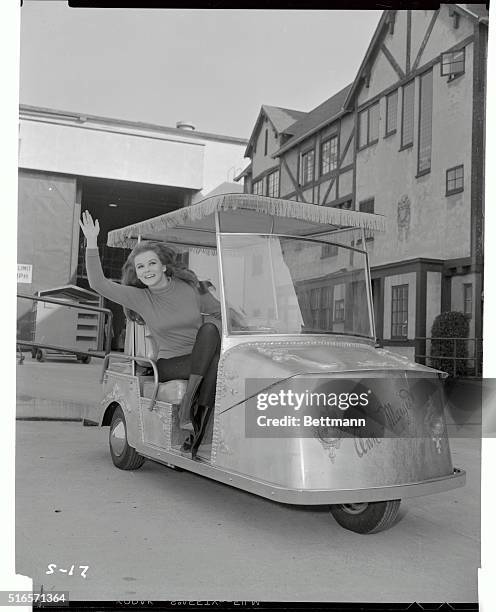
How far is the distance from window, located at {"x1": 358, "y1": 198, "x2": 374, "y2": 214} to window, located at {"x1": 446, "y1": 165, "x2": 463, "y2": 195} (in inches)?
18.0

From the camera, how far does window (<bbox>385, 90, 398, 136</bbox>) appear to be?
13.8 feet

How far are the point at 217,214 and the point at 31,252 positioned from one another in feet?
3.65

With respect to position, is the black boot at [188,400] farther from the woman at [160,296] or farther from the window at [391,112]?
the window at [391,112]

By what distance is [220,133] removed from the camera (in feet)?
12.8

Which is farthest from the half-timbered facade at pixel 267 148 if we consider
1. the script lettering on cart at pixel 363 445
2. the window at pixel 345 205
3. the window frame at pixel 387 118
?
the script lettering on cart at pixel 363 445

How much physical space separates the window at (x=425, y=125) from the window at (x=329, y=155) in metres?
0.52

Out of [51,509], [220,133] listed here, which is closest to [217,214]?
[220,133]

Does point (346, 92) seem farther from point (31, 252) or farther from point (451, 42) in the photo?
point (31, 252)

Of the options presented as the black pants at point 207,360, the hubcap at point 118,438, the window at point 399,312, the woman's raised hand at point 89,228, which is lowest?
the hubcap at point 118,438

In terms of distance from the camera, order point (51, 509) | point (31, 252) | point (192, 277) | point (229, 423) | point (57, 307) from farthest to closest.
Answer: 1. point (192, 277)
2. point (57, 307)
3. point (31, 252)
4. point (51, 509)
5. point (229, 423)

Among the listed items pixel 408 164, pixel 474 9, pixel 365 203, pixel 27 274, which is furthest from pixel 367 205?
pixel 27 274

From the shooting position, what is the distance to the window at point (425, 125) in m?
4.10

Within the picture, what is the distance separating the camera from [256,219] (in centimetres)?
407

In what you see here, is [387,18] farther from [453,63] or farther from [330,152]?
[330,152]
